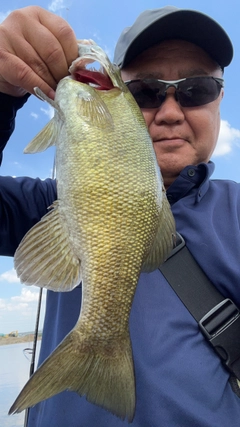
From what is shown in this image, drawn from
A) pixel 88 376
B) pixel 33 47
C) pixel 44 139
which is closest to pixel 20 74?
pixel 33 47

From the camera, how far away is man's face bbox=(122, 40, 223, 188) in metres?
2.39

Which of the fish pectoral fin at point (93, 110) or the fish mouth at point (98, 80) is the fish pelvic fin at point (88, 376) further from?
the fish mouth at point (98, 80)

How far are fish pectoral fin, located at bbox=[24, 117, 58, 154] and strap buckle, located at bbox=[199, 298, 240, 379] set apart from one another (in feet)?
3.41

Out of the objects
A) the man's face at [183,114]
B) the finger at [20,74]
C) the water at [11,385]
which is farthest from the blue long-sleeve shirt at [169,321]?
the water at [11,385]

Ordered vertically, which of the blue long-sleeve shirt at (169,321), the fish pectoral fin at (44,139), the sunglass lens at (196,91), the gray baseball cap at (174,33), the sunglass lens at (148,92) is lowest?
the blue long-sleeve shirt at (169,321)

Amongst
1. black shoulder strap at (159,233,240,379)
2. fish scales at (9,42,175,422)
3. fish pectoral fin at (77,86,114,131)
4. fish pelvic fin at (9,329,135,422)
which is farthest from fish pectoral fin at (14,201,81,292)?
black shoulder strap at (159,233,240,379)

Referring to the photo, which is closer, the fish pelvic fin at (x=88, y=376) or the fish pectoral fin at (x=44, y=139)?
the fish pelvic fin at (x=88, y=376)

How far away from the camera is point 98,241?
1.20m

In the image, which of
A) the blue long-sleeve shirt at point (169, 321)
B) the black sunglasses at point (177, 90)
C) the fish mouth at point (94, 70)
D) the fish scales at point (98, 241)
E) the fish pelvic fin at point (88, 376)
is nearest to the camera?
the fish pelvic fin at point (88, 376)

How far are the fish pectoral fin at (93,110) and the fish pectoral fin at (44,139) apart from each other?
0.11 m

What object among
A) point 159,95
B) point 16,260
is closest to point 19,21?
point 16,260

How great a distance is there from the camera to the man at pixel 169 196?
1.44m

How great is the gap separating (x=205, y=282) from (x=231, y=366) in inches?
15.2

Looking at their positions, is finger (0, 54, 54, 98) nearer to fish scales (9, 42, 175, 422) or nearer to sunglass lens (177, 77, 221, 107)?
fish scales (9, 42, 175, 422)
